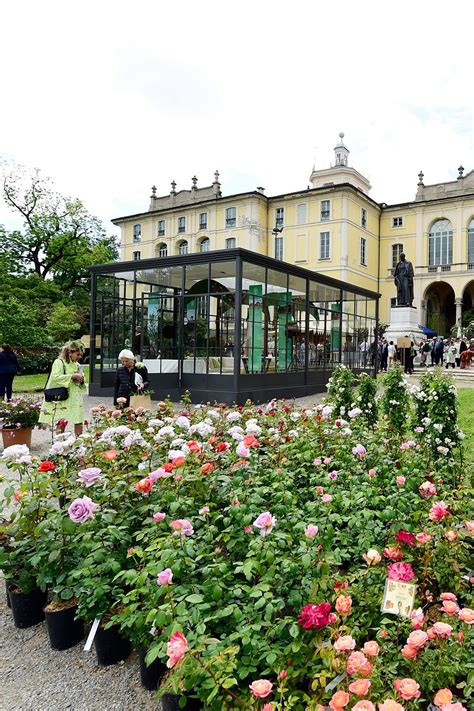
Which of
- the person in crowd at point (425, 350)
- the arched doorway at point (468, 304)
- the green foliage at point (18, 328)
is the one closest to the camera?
the green foliage at point (18, 328)

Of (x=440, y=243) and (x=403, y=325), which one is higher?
(x=440, y=243)

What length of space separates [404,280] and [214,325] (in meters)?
17.2

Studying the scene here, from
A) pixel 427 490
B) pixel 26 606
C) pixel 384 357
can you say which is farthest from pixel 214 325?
pixel 384 357

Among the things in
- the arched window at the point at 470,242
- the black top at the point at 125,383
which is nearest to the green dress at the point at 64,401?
the black top at the point at 125,383

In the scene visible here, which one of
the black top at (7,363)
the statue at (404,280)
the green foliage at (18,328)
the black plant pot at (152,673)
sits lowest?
the black plant pot at (152,673)

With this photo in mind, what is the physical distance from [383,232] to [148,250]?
884 inches

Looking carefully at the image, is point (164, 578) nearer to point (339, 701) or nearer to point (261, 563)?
point (261, 563)

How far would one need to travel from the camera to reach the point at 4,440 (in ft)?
23.8

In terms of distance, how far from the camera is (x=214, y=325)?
1264 cm

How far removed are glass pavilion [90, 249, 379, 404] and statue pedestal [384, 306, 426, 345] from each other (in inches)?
462

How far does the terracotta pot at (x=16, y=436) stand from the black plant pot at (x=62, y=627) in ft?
16.8

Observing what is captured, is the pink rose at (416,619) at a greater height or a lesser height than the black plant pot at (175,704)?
greater

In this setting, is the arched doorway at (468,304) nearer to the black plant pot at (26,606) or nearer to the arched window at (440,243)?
the arched window at (440,243)

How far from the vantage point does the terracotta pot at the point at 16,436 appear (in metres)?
7.15
